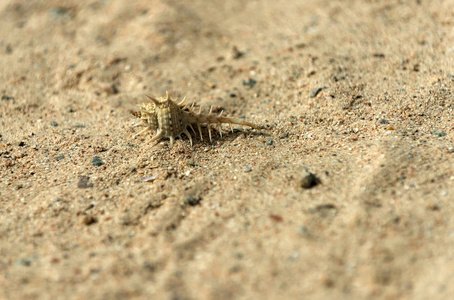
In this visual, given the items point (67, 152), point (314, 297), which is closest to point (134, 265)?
point (314, 297)

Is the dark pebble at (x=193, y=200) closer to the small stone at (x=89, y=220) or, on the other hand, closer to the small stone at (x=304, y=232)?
the small stone at (x=89, y=220)

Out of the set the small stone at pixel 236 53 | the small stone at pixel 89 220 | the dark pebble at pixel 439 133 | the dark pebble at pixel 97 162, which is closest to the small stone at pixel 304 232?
the small stone at pixel 89 220

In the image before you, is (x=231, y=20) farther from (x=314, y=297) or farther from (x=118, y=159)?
(x=314, y=297)

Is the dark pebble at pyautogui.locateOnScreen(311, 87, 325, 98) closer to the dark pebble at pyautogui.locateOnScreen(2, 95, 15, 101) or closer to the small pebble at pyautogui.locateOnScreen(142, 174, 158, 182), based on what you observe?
the small pebble at pyautogui.locateOnScreen(142, 174, 158, 182)

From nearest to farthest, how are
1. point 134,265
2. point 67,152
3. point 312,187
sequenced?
point 134,265
point 312,187
point 67,152

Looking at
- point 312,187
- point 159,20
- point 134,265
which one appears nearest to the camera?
point 134,265

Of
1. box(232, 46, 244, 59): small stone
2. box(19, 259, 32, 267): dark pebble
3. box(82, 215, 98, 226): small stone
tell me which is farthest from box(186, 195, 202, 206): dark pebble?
box(232, 46, 244, 59): small stone
